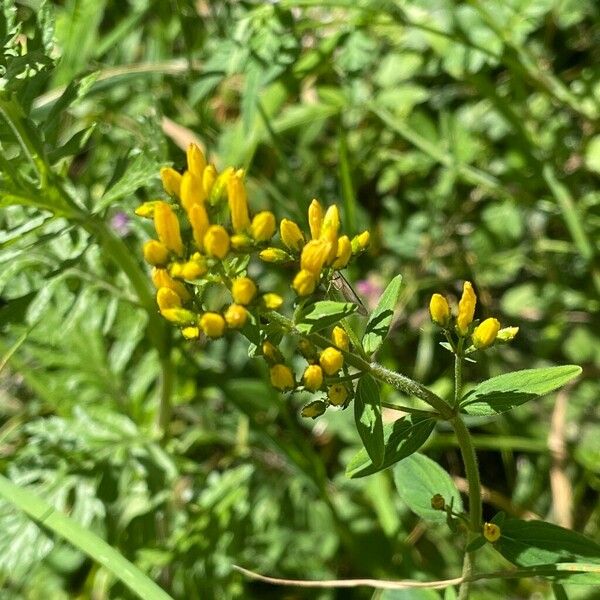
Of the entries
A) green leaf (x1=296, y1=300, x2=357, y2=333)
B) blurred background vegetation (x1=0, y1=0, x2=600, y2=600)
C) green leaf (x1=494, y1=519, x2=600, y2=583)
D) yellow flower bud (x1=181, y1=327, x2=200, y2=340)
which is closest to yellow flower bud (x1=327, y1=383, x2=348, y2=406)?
green leaf (x1=296, y1=300, x2=357, y2=333)

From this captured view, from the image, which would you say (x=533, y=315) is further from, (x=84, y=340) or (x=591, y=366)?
(x=84, y=340)

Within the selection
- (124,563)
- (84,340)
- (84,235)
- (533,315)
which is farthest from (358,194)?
(124,563)

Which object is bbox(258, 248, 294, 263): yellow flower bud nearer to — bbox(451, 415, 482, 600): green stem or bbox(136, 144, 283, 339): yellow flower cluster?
bbox(136, 144, 283, 339): yellow flower cluster

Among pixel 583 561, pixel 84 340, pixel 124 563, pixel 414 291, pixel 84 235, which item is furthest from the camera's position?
pixel 414 291

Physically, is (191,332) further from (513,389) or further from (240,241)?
(513,389)

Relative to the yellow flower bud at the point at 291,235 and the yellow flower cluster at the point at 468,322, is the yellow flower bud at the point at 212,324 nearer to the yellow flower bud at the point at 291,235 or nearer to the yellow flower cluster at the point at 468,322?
the yellow flower bud at the point at 291,235

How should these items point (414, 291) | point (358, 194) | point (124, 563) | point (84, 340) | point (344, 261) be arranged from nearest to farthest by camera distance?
point (344, 261) < point (124, 563) < point (84, 340) < point (414, 291) < point (358, 194)

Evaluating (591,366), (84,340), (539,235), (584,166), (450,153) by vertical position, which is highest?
(84,340)

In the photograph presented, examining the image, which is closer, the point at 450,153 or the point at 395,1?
the point at 395,1

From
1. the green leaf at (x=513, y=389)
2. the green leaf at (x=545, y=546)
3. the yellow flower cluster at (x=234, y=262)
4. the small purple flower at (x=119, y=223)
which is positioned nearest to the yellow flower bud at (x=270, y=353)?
the yellow flower cluster at (x=234, y=262)
